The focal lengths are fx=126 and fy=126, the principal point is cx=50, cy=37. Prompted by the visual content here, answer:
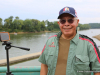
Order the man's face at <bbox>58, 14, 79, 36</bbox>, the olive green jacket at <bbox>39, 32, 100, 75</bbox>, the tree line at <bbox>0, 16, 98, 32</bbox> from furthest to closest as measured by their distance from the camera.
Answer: the tree line at <bbox>0, 16, 98, 32</bbox>, the man's face at <bbox>58, 14, 79, 36</bbox>, the olive green jacket at <bbox>39, 32, 100, 75</bbox>

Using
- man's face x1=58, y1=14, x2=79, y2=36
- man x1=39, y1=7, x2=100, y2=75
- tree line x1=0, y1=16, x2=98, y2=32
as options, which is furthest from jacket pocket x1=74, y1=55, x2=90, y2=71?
tree line x1=0, y1=16, x2=98, y2=32

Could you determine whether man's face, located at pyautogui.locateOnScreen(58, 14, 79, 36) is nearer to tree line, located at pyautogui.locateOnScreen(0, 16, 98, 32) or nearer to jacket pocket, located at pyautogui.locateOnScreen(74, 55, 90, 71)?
jacket pocket, located at pyautogui.locateOnScreen(74, 55, 90, 71)

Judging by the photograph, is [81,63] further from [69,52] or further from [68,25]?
[68,25]

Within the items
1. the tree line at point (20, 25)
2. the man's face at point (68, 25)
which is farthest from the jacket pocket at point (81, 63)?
the tree line at point (20, 25)

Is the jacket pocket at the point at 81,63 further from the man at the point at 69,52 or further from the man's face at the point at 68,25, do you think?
the man's face at the point at 68,25

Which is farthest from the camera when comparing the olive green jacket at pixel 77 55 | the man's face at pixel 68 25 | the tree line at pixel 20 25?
the tree line at pixel 20 25

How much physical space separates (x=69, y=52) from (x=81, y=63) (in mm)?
205

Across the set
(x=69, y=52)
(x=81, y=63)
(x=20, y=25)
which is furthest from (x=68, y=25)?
(x=20, y=25)

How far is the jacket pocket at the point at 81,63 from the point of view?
5.09ft

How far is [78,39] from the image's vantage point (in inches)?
66.6

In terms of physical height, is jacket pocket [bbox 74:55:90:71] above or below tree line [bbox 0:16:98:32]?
below

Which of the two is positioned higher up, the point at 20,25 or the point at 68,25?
the point at 20,25

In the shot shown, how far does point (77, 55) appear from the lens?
63.0 inches

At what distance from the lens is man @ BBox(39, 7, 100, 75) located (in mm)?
1553
